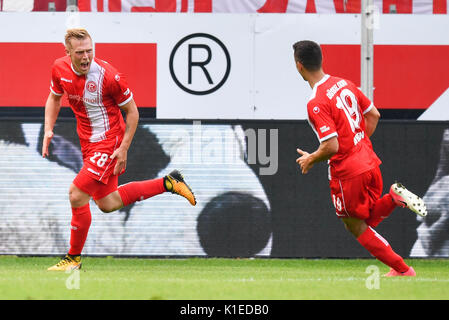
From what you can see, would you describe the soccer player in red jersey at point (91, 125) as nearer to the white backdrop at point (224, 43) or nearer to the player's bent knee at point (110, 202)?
the player's bent knee at point (110, 202)

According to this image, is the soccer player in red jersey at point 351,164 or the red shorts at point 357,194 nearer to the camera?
the soccer player in red jersey at point 351,164

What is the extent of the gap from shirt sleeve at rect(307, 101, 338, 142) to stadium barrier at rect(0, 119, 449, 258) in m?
3.12

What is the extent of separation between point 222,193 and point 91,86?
287cm

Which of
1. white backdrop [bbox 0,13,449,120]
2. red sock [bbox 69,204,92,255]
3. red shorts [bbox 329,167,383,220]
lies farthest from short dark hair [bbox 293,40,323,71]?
white backdrop [bbox 0,13,449,120]

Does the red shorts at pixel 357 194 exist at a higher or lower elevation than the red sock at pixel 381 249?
higher

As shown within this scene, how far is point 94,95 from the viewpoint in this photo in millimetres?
7711

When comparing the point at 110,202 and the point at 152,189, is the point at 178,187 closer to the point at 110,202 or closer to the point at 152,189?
the point at 152,189

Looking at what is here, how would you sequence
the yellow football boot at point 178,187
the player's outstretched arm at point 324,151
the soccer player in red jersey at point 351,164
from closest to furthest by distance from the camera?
the player's outstretched arm at point 324,151 → the soccer player in red jersey at point 351,164 → the yellow football boot at point 178,187

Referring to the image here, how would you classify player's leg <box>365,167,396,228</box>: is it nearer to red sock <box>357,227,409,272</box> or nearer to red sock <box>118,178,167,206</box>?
red sock <box>357,227,409,272</box>

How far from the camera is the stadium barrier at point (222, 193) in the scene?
1005 cm

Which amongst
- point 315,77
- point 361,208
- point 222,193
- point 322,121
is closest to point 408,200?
point 361,208

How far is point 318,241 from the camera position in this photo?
1011cm

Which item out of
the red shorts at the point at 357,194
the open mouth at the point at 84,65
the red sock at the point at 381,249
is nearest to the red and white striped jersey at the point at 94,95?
the open mouth at the point at 84,65

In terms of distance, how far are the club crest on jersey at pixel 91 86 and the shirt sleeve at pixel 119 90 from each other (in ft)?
0.47
